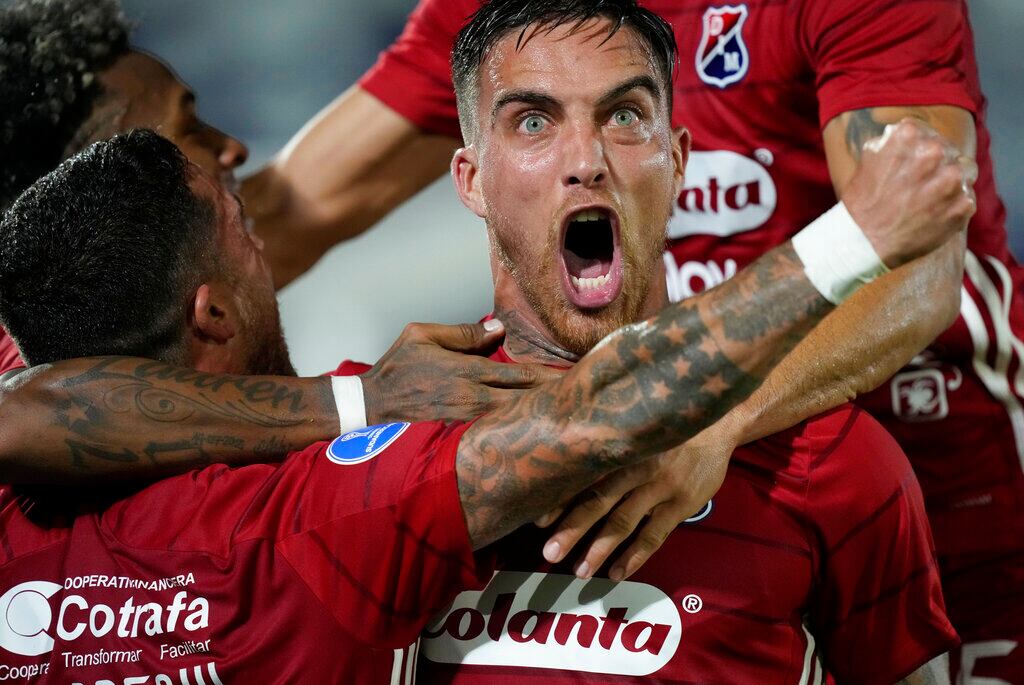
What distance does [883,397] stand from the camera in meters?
2.65

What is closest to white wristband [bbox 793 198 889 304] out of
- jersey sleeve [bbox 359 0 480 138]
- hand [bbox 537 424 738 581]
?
hand [bbox 537 424 738 581]

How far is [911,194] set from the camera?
122 cm

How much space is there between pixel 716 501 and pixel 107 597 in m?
0.78

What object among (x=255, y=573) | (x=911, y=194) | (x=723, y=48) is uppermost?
(x=723, y=48)

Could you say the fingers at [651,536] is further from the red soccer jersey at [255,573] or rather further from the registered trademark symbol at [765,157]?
the registered trademark symbol at [765,157]

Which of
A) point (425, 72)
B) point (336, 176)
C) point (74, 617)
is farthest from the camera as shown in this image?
point (336, 176)

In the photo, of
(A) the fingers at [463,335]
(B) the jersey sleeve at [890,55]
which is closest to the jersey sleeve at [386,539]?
(A) the fingers at [463,335]

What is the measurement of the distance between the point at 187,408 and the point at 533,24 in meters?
0.74

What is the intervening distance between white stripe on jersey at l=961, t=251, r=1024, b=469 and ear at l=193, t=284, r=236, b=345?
4.77 ft

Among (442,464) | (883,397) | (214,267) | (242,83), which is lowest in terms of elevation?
(442,464)

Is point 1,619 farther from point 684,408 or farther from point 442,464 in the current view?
point 684,408

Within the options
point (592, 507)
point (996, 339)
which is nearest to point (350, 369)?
point (592, 507)

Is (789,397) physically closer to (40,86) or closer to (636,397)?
(636,397)

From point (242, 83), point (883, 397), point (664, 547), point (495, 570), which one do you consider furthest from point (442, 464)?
point (242, 83)
